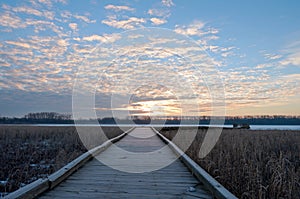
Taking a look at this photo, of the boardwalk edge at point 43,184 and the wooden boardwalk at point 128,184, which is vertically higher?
the boardwalk edge at point 43,184

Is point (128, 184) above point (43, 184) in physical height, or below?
below

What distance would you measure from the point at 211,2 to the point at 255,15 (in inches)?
114

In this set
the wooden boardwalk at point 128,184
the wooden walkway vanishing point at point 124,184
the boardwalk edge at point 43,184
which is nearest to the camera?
the boardwalk edge at point 43,184

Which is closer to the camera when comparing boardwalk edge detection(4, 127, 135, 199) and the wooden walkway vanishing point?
boardwalk edge detection(4, 127, 135, 199)

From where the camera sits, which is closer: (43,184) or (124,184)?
(43,184)

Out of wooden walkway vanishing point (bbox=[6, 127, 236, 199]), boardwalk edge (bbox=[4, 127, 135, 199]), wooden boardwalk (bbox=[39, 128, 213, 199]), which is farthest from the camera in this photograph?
wooden boardwalk (bbox=[39, 128, 213, 199])

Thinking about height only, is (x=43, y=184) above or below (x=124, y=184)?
above

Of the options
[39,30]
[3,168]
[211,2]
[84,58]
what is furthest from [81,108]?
[211,2]

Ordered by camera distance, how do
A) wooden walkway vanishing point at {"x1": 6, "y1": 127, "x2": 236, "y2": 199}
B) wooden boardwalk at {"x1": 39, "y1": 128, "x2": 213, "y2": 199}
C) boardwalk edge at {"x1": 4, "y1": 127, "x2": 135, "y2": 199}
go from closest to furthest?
boardwalk edge at {"x1": 4, "y1": 127, "x2": 135, "y2": 199}, wooden walkway vanishing point at {"x1": 6, "y1": 127, "x2": 236, "y2": 199}, wooden boardwalk at {"x1": 39, "y1": 128, "x2": 213, "y2": 199}

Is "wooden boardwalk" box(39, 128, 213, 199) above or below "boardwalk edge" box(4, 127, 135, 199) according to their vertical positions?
below

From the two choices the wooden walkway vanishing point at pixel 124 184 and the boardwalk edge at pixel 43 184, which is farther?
the wooden walkway vanishing point at pixel 124 184

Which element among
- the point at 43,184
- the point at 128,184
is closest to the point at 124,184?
the point at 128,184

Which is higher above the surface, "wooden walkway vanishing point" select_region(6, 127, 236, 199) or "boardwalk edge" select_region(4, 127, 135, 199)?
"boardwalk edge" select_region(4, 127, 135, 199)

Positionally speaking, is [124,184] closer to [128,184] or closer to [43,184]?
[128,184]
